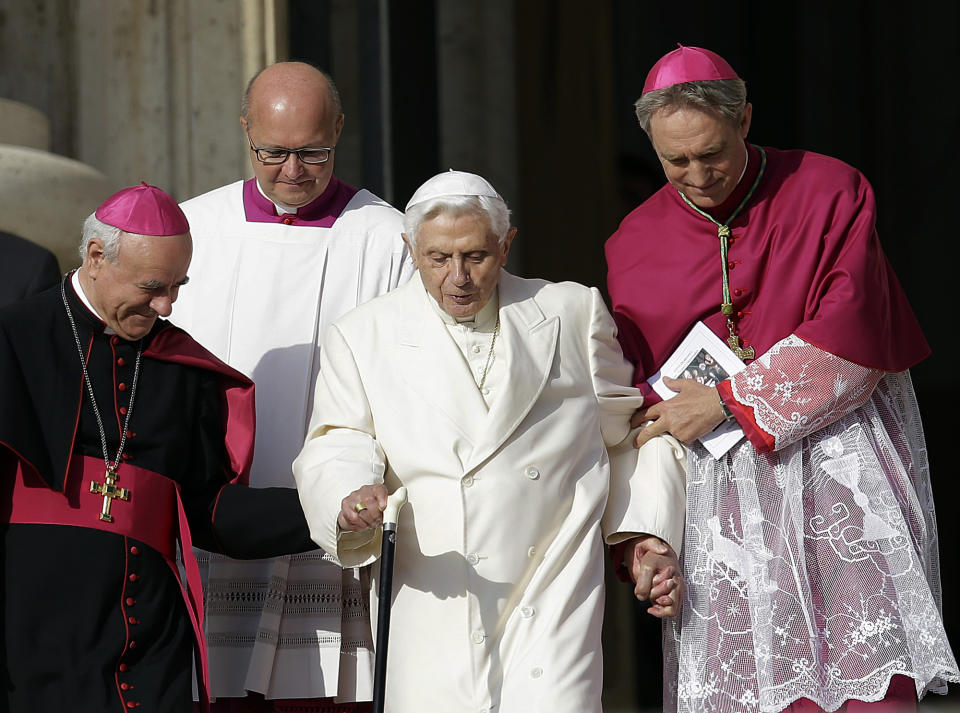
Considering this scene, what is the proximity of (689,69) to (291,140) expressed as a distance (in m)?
1.10

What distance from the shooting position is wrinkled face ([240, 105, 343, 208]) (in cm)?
433

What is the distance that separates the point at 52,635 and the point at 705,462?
1.61 m

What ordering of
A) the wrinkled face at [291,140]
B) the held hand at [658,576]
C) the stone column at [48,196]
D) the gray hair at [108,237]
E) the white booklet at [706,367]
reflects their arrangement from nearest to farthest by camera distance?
1. the gray hair at [108,237]
2. the held hand at [658,576]
3. the white booklet at [706,367]
4. the wrinkled face at [291,140]
5. the stone column at [48,196]

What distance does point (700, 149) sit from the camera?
3.90 meters

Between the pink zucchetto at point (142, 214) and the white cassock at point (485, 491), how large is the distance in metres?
0.49

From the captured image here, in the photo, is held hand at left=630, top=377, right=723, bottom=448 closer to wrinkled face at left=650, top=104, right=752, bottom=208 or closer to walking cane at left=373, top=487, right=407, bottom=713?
wrinkled face at left=650, top=104, right=752, bottom=208

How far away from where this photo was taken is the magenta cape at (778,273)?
12.8 feet

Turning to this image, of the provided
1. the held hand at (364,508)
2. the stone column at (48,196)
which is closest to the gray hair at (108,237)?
the held hand at (364,508)

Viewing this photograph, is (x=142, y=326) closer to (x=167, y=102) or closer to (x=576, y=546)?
(x=576, y=546)

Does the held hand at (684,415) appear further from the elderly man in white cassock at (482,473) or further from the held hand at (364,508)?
the held hand at (364,508)

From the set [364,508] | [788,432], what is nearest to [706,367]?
[788,432]

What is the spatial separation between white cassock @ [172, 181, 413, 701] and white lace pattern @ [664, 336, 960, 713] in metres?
0.88

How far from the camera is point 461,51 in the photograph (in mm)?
8594

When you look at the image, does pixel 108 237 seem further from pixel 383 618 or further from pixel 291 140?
pixel 383 618
